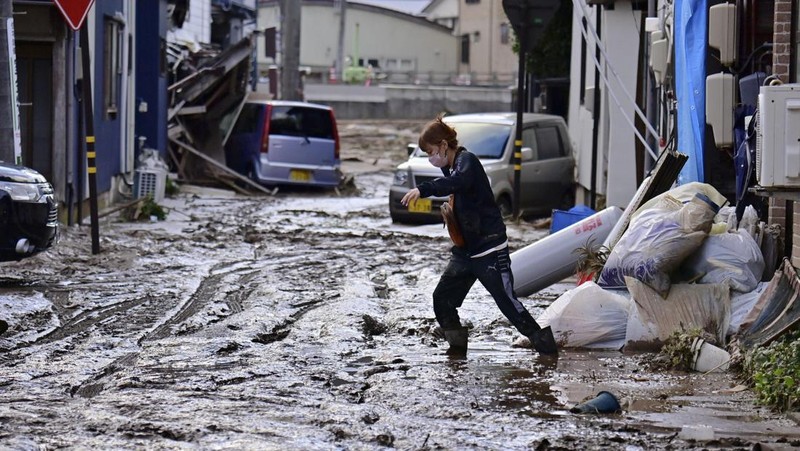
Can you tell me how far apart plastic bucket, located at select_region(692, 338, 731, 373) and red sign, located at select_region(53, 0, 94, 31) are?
739 centimetres

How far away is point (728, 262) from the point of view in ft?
28.8

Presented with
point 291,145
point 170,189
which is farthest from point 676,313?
point 291,145

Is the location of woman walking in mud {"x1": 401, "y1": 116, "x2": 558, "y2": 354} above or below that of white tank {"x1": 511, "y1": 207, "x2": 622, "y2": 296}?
above

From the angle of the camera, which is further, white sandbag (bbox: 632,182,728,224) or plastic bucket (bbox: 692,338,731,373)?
white sandbag (bbox: 632,182,728,224)

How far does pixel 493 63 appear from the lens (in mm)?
71000

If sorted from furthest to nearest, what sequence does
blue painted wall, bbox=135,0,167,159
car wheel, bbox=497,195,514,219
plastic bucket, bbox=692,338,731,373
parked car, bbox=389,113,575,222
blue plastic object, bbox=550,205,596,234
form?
blue painted wall, bbox=135,0,167,159, car wheel, bbox=497,195,514,219, parked car, bbox=389,113,575,222, blue plastic object, bbox=550,205,596,234, plastic bucket, bbox=692,338,731,373

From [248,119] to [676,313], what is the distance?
56.7 ft

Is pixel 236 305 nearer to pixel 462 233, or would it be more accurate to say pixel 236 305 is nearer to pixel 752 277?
pixel 462 233

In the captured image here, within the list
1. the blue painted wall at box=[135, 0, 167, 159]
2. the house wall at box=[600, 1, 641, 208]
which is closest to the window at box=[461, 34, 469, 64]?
the blue painted wall at box=[135, 0, 167, 159]

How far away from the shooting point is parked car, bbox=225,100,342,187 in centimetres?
2405

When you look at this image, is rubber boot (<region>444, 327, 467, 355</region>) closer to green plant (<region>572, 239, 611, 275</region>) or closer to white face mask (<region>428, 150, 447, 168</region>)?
white face mask (<region>428, 150, 447, 168</region>)

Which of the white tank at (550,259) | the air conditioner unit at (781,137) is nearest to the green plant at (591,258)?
the white tank at (550,259)

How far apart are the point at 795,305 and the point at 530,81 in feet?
68.4

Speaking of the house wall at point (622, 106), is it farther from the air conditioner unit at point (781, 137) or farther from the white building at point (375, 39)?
the white building at point (375, 39)
